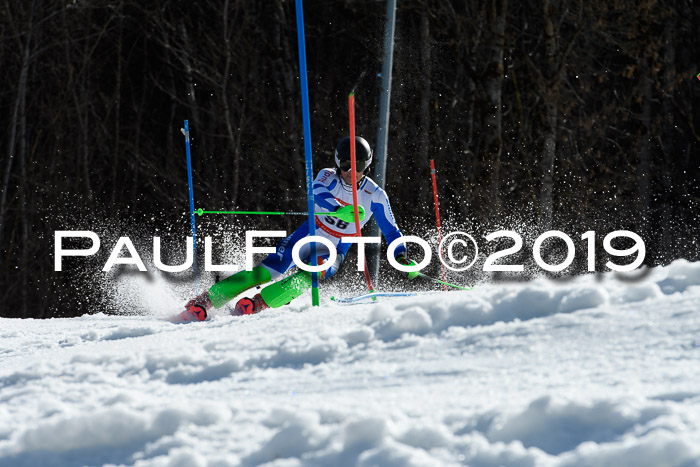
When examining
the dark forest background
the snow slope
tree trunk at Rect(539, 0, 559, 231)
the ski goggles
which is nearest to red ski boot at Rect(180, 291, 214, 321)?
the ski goggles

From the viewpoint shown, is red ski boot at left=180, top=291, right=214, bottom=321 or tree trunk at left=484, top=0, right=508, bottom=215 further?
tree trunk at left=484, top=0, right=508, bottom=215

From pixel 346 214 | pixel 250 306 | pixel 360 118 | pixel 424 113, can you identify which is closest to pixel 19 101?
pixel 360 118

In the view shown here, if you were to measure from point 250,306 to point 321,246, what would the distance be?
27.1 inches

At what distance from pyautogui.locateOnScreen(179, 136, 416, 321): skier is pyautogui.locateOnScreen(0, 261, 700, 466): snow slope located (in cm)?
160

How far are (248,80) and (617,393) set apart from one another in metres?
14.2

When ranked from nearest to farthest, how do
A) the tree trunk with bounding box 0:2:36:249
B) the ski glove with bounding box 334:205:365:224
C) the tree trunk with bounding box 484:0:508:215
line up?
the ski glove with bounding box 334:205:365:224 < the tree trunk with bounding box 484:0:508:215 < the tree trunk with bounding box 0:2:36:249

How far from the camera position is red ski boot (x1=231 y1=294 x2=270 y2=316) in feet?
18.9

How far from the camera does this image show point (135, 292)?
7809 millimetres

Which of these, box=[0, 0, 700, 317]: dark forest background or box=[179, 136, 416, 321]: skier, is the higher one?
box=[0, 0, 700, 317]: dark forest background

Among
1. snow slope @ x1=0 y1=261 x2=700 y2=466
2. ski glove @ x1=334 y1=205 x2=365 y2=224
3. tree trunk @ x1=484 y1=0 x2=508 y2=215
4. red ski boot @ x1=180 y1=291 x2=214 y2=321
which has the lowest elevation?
red ski boot @ x1=180 y1=291 x2=214 y2=321

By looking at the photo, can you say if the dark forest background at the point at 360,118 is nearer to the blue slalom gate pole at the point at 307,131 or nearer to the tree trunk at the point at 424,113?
the tree trunk at the point at 424,113

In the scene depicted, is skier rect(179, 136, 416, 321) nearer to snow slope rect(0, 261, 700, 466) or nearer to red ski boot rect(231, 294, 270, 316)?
red ski boot rect(231, 294, 270, 316)

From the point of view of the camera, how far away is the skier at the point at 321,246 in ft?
19.2

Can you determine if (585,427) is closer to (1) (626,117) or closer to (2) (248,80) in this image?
(1) (626,117)
